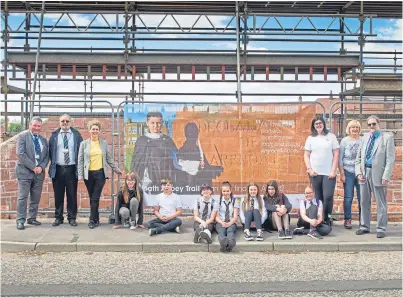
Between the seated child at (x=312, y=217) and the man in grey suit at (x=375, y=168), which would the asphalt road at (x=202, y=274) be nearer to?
the seated child at (x=312, y=217)

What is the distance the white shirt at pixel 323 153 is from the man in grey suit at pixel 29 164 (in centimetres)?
458

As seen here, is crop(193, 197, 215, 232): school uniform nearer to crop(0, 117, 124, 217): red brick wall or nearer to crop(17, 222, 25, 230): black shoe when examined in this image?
crop(0, 117, 124, 217): red brick wall

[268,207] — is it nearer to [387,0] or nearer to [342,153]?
[342,153]

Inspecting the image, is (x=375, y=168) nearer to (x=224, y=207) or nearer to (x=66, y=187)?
(x=224, y=207)

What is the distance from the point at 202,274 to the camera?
5941mm

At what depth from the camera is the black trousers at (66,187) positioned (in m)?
8.39

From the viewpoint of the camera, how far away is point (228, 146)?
895 centimetres

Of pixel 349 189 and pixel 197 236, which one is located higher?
pixel 349 189

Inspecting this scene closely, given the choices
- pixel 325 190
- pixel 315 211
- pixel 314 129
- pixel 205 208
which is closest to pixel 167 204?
pixel 205 208

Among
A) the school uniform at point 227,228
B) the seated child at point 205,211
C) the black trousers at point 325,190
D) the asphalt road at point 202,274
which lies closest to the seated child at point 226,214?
the school uniform at point 227,228

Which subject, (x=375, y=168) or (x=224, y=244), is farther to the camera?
(x=375, y=168)

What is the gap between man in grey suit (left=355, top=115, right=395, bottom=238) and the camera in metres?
7.67

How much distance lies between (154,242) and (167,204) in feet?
2.88

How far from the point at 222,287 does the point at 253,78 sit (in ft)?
35.5
